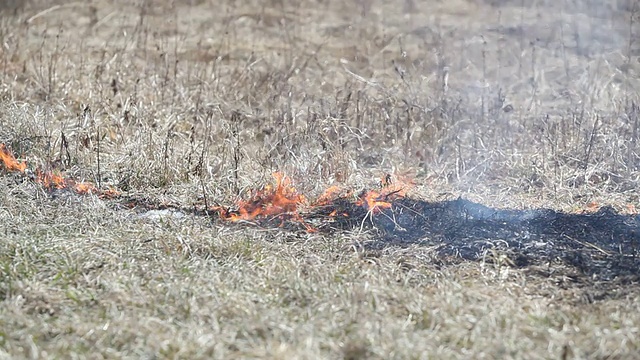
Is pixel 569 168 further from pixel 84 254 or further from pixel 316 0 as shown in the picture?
pixel 316 0

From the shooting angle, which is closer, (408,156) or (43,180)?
(43,180)

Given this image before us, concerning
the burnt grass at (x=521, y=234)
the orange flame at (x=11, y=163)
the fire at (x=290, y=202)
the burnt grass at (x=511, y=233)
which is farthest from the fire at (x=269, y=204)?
the orange flame at (x=11, y=163)

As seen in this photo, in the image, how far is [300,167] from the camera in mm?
6121

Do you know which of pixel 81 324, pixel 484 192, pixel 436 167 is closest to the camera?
pixel 81 324

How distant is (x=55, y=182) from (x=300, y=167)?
170 cm

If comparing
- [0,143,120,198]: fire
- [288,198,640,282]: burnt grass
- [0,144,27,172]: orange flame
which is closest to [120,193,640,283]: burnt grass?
[288,198,640,282]: burnt grass

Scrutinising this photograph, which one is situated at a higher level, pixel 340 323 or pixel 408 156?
pixel 340 323

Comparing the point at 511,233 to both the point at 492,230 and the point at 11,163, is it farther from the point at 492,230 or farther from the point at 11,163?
the point at 11,163

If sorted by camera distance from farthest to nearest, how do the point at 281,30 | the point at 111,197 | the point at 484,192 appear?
the point at 281,30 → the point at 484,192 → the point at 111,197

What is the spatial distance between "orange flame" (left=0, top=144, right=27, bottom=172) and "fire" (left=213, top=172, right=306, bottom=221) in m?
1.62

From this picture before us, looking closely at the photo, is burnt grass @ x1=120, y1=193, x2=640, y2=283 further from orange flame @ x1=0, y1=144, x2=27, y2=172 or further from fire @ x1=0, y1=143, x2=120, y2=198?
orange flame @ x1=0, y1=144, x2=27, y2=172

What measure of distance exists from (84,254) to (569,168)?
151 inches

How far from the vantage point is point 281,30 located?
1152 cm

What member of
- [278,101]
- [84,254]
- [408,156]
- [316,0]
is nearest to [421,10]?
[316,0]
